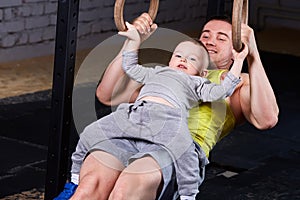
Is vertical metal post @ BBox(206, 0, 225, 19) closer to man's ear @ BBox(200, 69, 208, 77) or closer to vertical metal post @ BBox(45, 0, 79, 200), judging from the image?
man's ear @ BBox(200, 69, 208, 77)

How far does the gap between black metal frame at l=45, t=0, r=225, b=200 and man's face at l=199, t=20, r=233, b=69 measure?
480 millimetres

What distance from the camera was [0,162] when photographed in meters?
3.82

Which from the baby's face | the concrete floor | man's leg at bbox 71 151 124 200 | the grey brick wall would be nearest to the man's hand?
the baby's face

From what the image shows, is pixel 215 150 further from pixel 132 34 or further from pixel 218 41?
pixel 132 34

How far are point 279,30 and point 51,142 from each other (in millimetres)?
6202

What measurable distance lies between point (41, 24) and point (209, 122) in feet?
13.6

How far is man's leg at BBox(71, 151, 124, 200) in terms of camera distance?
234 cm

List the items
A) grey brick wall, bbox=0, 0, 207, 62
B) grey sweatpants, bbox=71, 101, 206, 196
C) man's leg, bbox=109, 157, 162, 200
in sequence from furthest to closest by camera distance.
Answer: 1. grey brick wall, bbox=0, 0, 207, 62
2. grey sweatpants, bbox=71, 101, 206, 196
3. man's leg, bbox=109, 157, 162, 200

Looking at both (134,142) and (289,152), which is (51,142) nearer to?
(134,142)

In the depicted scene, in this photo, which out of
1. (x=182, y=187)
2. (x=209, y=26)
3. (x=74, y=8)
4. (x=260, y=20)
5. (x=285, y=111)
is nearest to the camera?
(x=182, y=187)

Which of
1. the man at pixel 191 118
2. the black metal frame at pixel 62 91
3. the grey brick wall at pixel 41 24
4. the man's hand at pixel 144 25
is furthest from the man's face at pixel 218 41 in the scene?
the grey brick wall at pixel 41 24

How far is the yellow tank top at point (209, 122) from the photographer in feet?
8.44

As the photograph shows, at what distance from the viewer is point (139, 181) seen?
2279mm

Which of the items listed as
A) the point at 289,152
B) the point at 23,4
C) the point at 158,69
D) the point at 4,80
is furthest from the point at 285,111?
the point at 158,69
